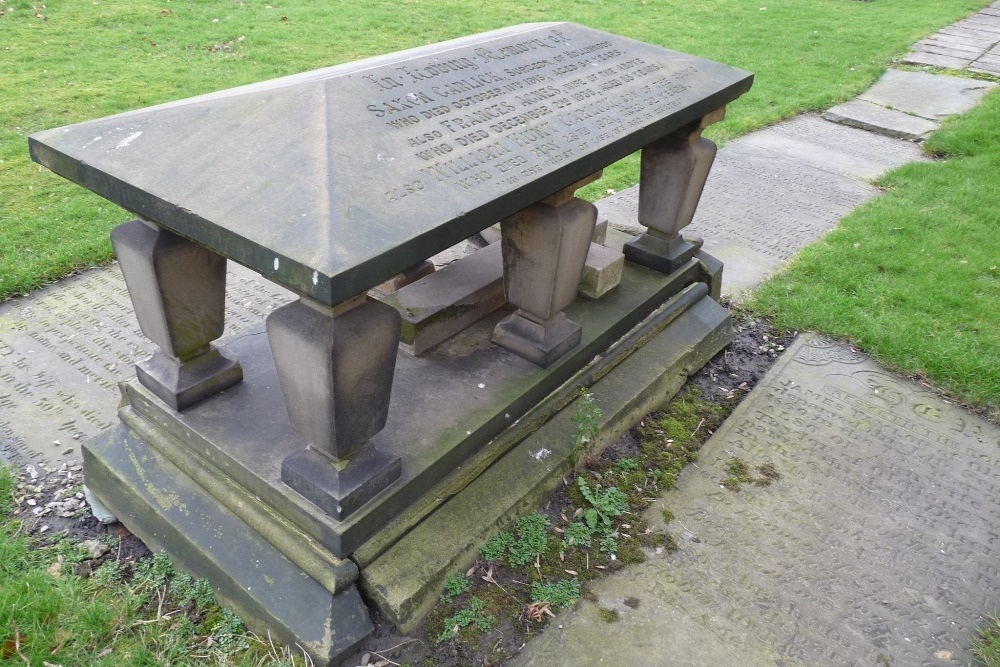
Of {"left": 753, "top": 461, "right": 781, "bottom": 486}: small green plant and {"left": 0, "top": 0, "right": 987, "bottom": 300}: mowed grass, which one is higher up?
{"left": 0, "top": 0, "right": 987, "bottom": 300}: mowed grass

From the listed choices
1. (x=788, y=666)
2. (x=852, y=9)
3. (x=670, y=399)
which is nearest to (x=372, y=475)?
(x=788, y=666)

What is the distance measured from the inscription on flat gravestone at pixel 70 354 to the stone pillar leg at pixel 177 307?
0.47m

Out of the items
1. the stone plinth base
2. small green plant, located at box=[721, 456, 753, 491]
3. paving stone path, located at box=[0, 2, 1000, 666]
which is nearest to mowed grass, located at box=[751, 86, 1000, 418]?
paving stone path, located at box=[0, 2, 1000, 666]

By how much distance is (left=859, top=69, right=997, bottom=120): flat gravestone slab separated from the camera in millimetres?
7215

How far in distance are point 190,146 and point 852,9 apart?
11977mm

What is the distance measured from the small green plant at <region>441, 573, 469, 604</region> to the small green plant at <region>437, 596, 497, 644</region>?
5cm

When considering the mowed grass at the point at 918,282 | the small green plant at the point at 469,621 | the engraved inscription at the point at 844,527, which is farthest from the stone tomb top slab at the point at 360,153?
the mowed grass at the point at 918,282

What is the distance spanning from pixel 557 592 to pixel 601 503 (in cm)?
43

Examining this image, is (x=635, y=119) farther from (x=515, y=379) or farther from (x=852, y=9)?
(x=852, y=9)

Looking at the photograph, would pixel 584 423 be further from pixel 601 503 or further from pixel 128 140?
pixel 128 140

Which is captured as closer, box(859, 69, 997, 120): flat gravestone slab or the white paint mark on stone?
the white paint mark on stone

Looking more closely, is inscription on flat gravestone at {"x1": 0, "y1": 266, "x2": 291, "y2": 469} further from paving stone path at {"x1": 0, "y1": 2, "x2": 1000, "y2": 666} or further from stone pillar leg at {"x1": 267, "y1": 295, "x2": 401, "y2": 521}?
stone pillar leg at {"x1": 267, "y1": 295, "x2": 401, "y2": 521}

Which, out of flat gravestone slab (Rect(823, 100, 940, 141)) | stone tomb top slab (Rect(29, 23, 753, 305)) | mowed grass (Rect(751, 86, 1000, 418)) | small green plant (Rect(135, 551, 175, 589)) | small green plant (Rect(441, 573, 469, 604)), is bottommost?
small green plant (Rect(135, 551, 175, 589))

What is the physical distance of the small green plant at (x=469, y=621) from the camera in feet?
7.29
